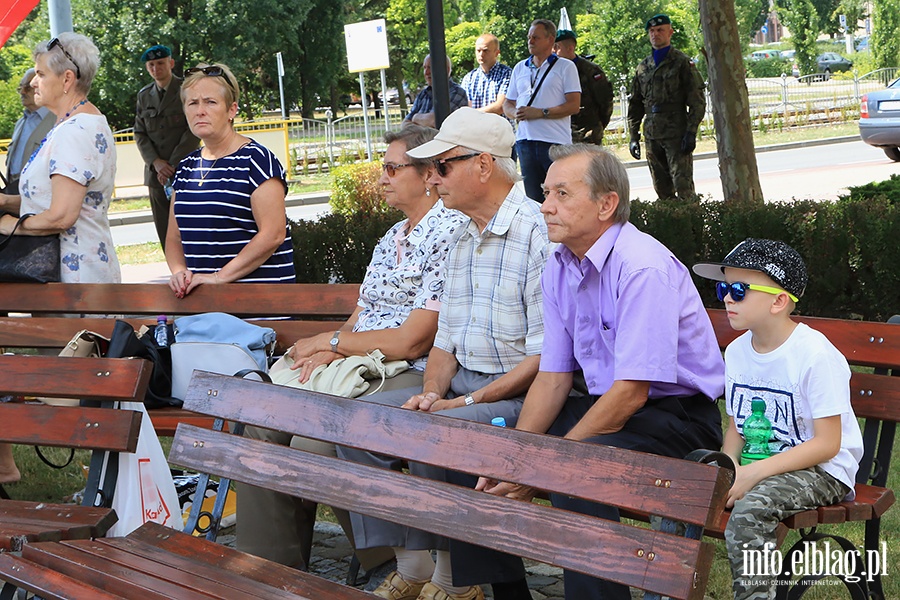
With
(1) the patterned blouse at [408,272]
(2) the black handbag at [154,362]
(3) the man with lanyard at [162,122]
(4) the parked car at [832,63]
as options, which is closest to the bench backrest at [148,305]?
(1) the patterned blouse at [408,272]

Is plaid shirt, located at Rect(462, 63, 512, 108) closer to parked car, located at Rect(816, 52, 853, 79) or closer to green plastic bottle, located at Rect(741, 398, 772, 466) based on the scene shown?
green plastic bottle, located at Rect(741, 398, 772, 466)

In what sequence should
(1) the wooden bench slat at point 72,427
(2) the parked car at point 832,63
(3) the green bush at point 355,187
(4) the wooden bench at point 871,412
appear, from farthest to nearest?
(2) the parked car at point 832,63, (3) the green bush at point 355,187, (1) the wooden bench slat at point 72,427, (4) the wooden bench at point 871,412

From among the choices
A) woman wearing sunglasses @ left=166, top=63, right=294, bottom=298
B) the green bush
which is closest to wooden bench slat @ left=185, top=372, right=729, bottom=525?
woman wearing sunglasses @ left=166, top=63, right=294, bottom=298

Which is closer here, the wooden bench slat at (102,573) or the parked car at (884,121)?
the wooden bench slat at (102,573)

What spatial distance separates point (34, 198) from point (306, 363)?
1.92m

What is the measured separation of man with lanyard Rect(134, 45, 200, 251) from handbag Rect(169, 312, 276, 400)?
19.2 ft

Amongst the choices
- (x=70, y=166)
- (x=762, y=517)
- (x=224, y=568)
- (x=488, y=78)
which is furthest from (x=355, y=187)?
(x=762, y=517)

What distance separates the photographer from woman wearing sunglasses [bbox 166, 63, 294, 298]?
530 centimetres

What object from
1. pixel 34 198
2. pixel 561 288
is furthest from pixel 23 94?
pixel 561 288

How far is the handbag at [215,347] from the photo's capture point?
4.55 m

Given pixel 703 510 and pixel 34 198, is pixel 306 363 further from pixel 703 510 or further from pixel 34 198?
pixel 703 510

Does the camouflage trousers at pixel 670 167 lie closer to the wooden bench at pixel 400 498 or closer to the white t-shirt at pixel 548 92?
the white t-shirt at pixel 548 92

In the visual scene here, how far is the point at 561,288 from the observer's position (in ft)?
12.2

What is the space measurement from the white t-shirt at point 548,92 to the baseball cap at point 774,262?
7712mm
